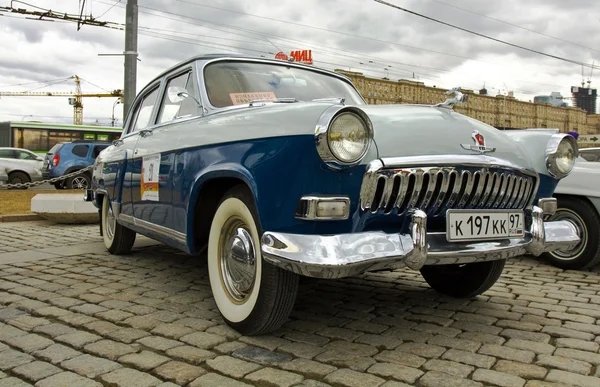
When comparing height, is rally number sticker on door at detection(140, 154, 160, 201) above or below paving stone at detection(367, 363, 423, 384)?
above

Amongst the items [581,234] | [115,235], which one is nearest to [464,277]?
[581,234]

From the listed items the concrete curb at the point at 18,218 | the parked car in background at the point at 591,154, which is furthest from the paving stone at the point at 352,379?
the concrete curb at the point at 18,218

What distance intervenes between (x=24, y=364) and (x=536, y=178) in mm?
2995

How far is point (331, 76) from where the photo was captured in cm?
450

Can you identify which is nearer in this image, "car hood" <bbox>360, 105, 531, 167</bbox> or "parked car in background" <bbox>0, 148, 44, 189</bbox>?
"car hood" <bbox>360, 105, 531, 167</bbox>

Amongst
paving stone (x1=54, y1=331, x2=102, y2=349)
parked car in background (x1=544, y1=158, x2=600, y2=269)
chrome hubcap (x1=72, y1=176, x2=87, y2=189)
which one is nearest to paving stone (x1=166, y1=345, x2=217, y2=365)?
paving stone (x1=54, y1=331, x2=102, y2=349)

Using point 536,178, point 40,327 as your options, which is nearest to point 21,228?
point 40,327

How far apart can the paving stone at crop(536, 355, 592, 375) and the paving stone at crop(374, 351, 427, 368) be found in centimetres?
60

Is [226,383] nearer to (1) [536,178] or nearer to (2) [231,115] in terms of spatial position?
(2) [231,115]

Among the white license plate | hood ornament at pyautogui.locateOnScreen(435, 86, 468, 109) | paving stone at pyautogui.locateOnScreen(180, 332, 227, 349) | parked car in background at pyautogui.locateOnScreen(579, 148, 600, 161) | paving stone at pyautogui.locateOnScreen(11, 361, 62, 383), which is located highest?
hood ornament at pyautogui.locateOnScreen(435, 86, 468, 109)

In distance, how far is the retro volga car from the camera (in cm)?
250

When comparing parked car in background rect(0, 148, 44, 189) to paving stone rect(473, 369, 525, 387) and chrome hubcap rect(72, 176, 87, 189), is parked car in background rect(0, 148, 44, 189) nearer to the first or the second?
chrome hubcap rect(72, 176, 87, 189)

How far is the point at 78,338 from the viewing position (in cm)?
295

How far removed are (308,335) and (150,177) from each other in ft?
6.32
